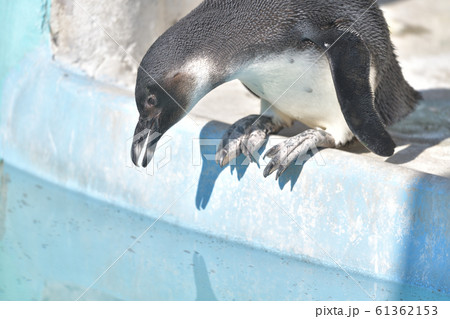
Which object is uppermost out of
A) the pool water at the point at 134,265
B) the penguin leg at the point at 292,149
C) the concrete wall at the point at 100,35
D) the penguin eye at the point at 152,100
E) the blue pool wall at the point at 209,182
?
the penguin eye at the point at 152,100

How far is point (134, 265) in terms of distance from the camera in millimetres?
2898

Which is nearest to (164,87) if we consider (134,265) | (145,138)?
(145,138)

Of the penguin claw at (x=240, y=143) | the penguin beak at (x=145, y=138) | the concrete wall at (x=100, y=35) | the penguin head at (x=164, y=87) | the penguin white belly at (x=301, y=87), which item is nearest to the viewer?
the penguin head at (x=164, y=87)

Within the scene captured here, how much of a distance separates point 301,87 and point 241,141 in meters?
0.32

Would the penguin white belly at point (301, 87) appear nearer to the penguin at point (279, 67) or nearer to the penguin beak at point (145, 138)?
the penguin at point (279, 67)

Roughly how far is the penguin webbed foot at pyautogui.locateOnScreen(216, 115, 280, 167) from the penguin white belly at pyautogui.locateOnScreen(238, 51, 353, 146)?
0.41ft

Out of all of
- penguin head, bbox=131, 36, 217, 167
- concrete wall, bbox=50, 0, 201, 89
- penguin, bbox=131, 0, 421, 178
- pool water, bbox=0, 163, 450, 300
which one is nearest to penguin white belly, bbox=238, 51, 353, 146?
penguin, bbox=131, 0, 421, 178

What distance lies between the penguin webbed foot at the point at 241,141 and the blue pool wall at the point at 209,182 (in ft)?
0.20

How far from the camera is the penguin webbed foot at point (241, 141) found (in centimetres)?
296

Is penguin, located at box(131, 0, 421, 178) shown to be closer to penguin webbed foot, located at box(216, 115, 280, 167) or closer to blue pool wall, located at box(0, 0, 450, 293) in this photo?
penguin webbed foot, located at box(216, 115, 280, 167)

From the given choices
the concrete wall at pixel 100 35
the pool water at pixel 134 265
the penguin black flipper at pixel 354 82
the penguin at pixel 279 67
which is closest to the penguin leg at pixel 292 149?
the penguin at pixel 279 67

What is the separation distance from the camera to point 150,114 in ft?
8.61

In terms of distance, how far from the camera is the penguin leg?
284 cm

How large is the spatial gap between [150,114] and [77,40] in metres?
1.16
